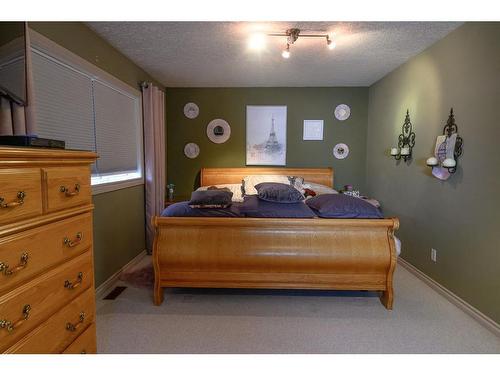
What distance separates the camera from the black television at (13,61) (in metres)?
1.20

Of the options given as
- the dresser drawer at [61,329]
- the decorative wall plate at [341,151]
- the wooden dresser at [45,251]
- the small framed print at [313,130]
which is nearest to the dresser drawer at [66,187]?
the wooden dresser at [45,251]

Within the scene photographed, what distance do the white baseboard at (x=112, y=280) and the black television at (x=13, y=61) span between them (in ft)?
5.70

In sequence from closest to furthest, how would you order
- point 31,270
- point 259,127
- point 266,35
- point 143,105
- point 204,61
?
point 31,270, point 266,35, point 204,61, point 143,105, point 259,127

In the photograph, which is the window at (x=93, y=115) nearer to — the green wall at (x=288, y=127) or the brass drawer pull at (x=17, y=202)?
the green wall at (x=288, y=127)

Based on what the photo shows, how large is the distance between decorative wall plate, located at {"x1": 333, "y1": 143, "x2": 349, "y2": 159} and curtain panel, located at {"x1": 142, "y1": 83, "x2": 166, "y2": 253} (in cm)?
265

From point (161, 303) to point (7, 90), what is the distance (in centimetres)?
180

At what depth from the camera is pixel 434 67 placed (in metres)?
2.64

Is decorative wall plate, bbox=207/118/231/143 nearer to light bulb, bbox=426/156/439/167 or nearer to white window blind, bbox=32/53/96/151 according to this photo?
white window blind, bbox=32/53/96/151

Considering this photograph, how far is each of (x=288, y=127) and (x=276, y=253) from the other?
8.53 ft

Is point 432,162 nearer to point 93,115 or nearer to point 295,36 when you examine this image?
point 295,36

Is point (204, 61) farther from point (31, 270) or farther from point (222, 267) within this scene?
point (31, 270)

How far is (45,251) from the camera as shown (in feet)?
3.20
